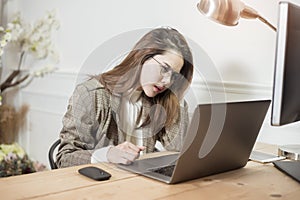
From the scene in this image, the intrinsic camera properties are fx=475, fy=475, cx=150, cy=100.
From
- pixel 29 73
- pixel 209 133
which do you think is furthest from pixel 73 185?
pixel 29 73

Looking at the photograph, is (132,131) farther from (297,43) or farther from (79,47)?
(79,47)

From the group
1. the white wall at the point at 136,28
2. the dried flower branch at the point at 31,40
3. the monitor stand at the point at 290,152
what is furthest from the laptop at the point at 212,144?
the dried flower branch at the point at 31,40

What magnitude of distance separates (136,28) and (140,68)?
→ 0.80 m

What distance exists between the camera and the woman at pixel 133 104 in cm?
154

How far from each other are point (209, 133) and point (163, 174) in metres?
0.17

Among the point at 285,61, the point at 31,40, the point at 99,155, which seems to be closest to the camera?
the point at 285,61

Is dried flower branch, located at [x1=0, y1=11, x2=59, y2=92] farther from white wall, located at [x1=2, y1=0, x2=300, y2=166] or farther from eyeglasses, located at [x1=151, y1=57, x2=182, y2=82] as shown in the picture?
eyeglasses, located at [x1=151, y1=57, x2=182, y2=82]

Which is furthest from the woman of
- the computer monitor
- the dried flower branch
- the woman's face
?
the dried flower branch

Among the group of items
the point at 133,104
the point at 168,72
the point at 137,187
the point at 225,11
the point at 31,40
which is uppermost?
the point at 225,11

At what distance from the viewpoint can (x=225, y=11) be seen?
5.39 ft

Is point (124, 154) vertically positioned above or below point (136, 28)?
below

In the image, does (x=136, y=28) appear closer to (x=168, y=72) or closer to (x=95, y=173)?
(x=168, y=72)

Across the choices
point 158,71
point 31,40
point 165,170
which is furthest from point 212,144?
point 31,40

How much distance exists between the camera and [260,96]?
192 cm
